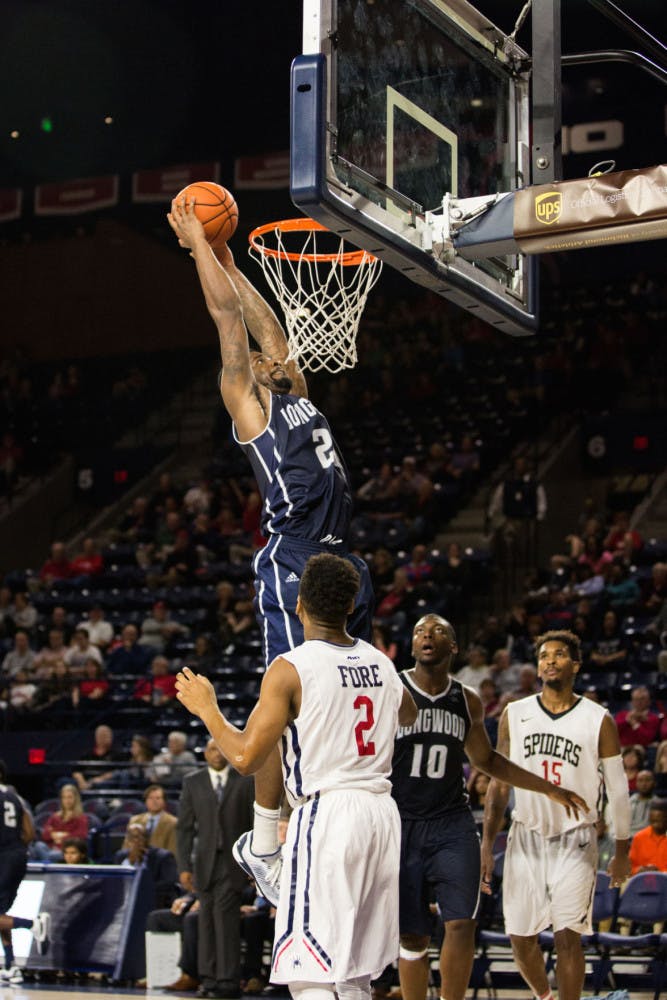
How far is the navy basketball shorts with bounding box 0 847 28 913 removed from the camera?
11.1 m

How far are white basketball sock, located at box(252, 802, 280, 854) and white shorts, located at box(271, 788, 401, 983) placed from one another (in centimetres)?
59

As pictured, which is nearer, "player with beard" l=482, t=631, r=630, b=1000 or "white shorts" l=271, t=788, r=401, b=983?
"white shorts" l=271, t=788, r=401, b=983

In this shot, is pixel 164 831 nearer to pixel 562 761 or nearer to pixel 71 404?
pixel 562 761

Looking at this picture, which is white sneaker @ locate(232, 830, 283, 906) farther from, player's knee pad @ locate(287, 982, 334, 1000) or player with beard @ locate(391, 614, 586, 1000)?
player with beard @ locate(391, 614, 586, 1000)

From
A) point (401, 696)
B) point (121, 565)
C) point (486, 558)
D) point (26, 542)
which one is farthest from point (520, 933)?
point (26, 542)

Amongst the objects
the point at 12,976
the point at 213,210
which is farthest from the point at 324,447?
the point at 12,976

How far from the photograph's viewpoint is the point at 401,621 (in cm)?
1612

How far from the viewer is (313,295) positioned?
7602 millimetres

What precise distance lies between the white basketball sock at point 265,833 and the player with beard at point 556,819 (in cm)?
248

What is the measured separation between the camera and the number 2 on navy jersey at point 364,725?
4992 mm

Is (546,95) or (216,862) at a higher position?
(546,95)

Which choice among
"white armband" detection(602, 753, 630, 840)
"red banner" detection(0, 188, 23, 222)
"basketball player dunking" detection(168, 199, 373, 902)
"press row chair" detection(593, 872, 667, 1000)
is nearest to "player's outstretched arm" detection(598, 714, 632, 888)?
"white armband" detection(602, 753, 630, 840)

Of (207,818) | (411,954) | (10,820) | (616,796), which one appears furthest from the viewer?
(10,820)

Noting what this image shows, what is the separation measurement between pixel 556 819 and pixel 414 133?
3658 mm
